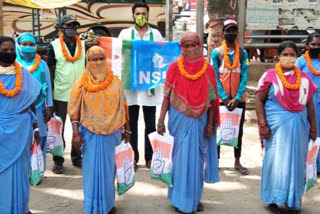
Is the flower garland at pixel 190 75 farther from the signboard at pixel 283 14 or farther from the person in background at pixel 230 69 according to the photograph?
the signboard at pixel 283 14

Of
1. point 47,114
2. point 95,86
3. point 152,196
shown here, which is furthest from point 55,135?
point 95,86

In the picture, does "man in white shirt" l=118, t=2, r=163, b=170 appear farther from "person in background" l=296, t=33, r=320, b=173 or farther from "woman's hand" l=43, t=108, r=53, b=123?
"person in background" l=296, t=33, r=320, b=173

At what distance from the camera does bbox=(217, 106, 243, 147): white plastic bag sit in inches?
222

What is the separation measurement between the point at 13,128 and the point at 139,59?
236 cm

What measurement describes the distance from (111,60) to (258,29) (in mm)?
4425

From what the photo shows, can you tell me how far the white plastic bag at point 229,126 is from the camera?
5641 millimetres

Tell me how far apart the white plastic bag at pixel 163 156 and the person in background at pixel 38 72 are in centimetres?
154

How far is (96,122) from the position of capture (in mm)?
4164

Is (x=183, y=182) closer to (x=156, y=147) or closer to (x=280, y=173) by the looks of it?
(x=156, y=147)

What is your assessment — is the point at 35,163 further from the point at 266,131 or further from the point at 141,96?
the point at 266,131

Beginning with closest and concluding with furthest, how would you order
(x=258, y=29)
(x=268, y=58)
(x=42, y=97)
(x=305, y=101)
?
1. (x=305, y=101)
2. (x=42, y=97)
3. (x=258, y=29)
4. (x=268, y=58)

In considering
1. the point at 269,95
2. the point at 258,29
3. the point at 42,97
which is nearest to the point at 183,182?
the point at 269,95

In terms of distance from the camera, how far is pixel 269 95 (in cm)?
441

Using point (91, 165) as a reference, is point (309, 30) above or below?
above
